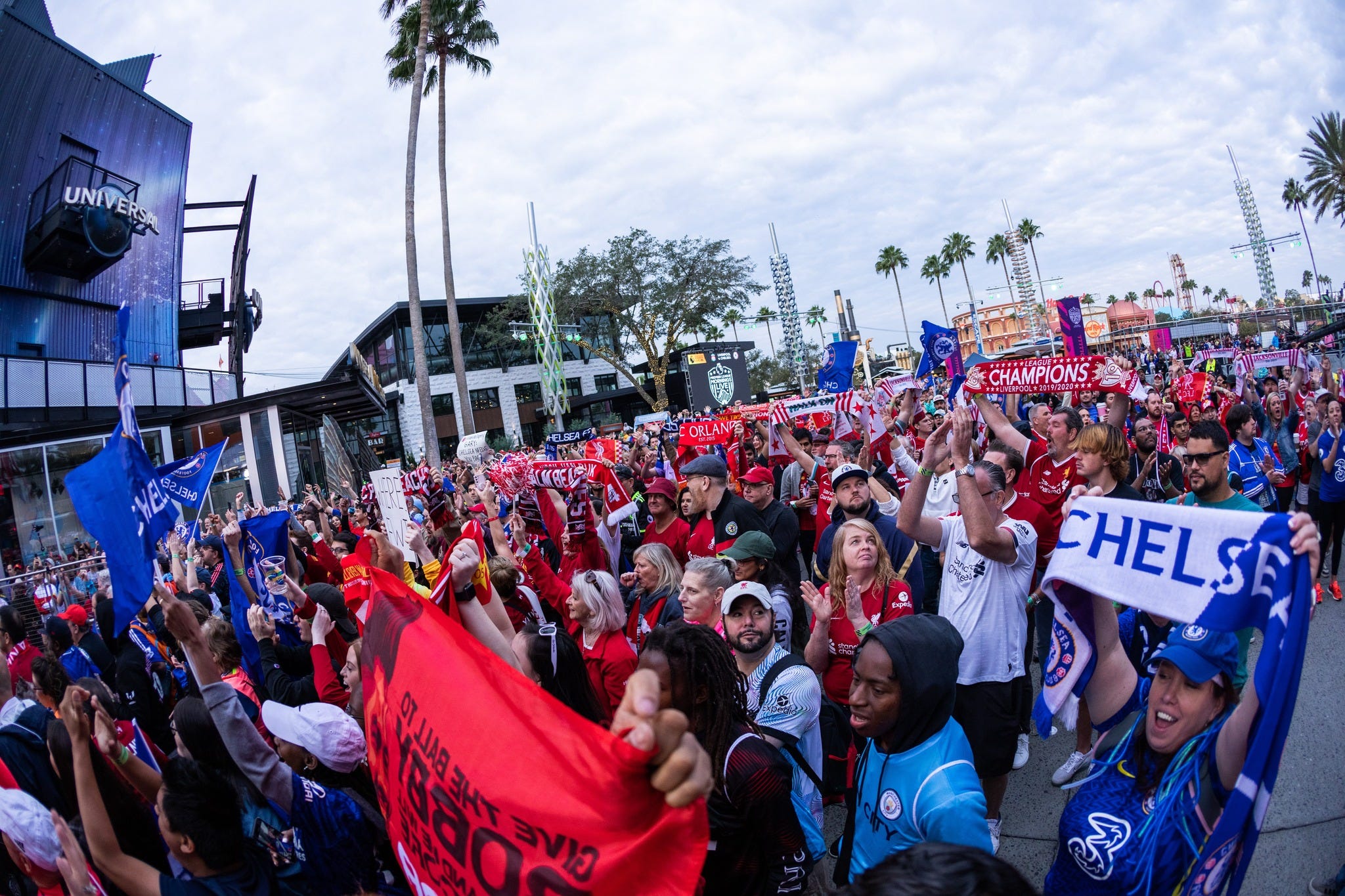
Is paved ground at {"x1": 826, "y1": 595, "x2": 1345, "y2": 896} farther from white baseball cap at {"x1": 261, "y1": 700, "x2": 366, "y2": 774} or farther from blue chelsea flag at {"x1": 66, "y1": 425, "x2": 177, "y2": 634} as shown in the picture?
blue chelsea flag at {"x1": 66, "y1": 425, "x2": 177, "y2": 634}

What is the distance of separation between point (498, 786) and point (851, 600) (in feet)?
7.26

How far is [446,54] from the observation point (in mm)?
24375

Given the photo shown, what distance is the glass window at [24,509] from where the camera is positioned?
19156 millimetres

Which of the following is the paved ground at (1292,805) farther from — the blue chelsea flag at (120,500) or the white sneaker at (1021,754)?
the blue chelsea flag at (120,500)

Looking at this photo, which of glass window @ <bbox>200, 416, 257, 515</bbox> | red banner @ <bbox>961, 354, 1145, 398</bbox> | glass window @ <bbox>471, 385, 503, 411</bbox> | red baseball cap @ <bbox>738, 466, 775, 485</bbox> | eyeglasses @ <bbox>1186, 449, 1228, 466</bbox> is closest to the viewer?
Answer: eyeglasses @ <bbox>1186, 449, 1228, 466</bbox>

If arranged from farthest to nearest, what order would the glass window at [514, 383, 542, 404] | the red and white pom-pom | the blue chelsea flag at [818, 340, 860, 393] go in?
the glass window at [514, 383, 542, 404] → the blue chelsea flag at [818, 340, 860, 393] → the red and white pom-pom

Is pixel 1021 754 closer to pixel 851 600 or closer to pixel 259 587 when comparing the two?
pixel 851 600

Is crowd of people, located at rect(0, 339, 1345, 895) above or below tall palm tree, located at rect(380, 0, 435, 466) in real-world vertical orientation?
below

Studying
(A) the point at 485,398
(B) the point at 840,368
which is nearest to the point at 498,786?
(B) the point at 840,368

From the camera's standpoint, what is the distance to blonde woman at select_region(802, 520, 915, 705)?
3863mm

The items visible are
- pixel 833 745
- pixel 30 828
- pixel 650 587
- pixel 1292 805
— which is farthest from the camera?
pixel 650 587

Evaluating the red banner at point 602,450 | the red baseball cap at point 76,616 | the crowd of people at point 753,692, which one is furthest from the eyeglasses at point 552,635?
the red banner at point 602,450

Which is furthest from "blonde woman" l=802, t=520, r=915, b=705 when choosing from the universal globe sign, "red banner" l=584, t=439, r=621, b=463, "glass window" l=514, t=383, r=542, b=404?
"glass window" l=514, t=383, r=542, b=404

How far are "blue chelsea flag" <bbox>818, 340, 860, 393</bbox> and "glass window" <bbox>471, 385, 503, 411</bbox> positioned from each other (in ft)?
142
